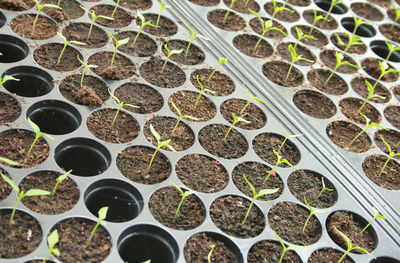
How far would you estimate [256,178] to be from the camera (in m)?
1.45

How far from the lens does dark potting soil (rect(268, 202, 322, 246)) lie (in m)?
1.33

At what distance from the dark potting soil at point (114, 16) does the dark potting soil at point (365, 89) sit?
909 millimetres

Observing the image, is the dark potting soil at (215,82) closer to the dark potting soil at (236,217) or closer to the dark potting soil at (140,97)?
the dark potting soil at (140,97)

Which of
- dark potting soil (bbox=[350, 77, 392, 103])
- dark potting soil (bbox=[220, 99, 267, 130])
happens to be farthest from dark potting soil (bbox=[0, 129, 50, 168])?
dark potting soil (bbox=[350, 77, 392, 103])

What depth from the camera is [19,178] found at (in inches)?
48.6

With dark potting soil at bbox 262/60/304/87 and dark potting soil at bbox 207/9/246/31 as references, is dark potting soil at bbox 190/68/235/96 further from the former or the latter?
dark potting soil at bbox 207/9/246/31

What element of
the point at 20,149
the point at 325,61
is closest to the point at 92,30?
the point at 20,149

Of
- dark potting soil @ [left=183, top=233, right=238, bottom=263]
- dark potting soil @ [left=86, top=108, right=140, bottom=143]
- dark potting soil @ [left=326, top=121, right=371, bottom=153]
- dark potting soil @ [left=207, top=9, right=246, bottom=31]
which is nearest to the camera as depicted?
dark potting soil @ [left=183, top=233, right=238, bottom=263]

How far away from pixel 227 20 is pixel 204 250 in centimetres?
111

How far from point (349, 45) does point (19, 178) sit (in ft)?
4.58

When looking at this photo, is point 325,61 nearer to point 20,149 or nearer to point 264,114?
point 264,114

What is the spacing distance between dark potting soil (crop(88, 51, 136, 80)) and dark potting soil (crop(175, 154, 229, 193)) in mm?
392

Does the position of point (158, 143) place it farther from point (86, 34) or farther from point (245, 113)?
point (86, 34)

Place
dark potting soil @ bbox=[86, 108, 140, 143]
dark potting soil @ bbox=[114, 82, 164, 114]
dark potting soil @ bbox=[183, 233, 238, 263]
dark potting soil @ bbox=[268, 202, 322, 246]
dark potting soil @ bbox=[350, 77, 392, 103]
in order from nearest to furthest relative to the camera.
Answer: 1. dark potting soil @ bbox=[183, 233, 238, 263]
2. dark potting soil @ bbox=[268, 202, 322, 246]
3. dark potting soil @ bbox=[86, 108, 140, 143]
4. dark potting soil @ bbox=[114, 82, 164, 114]
5. dark potting soil @ bbox=[350, 77, 392, 103]
